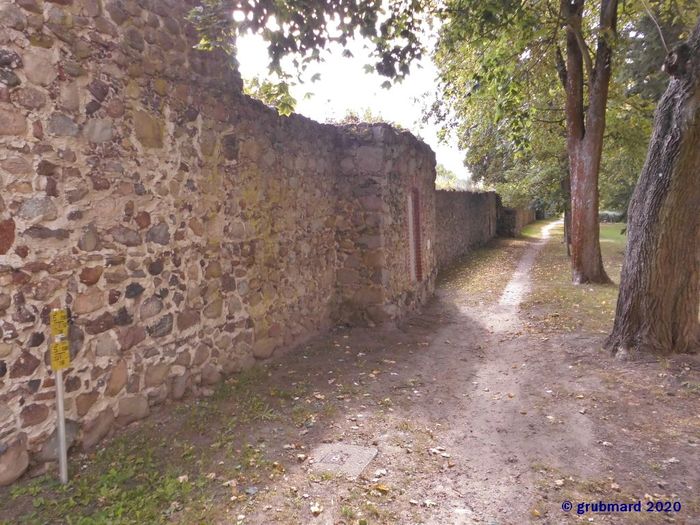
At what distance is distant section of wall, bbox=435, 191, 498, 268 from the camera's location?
50.3 feet

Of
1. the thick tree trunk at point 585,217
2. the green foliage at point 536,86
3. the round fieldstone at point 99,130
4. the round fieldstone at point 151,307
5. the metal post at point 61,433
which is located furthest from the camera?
the thick tree trunk at point 585,217

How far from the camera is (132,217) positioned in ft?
12.6

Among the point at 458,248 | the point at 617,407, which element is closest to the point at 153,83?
the point at 617,407

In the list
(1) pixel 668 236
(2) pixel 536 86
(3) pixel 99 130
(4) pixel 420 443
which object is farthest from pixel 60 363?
(2) pixel 536 86

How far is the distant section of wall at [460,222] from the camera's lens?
15.3 m

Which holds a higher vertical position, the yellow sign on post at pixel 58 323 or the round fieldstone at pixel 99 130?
the round fieldstone at pixel 99 130

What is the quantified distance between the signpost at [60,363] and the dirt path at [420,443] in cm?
18

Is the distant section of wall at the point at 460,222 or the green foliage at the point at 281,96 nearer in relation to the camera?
the green foliage at the point at 281,96

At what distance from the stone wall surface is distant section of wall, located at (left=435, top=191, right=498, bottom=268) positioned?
365 inches

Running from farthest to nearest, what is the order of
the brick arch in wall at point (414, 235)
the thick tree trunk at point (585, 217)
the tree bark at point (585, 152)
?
1. the thick tree trunk at point (585, 217)
2. the tree bark at point (585, 152)
3. the brick arch in wall at point (414, 235)

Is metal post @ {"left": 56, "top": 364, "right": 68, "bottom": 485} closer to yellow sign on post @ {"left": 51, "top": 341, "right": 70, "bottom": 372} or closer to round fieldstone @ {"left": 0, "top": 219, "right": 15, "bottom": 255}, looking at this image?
yellow sign on post @ {"left": 51, "top": 341, "right": 70, "bottom": 372}

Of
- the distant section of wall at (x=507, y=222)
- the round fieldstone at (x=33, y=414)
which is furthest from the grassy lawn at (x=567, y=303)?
the distant section of wall at (x=507, y=222)

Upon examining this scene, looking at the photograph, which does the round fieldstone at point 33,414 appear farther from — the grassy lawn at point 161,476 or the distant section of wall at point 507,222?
the distant section of wall at point 507,222

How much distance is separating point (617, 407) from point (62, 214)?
5.01m
